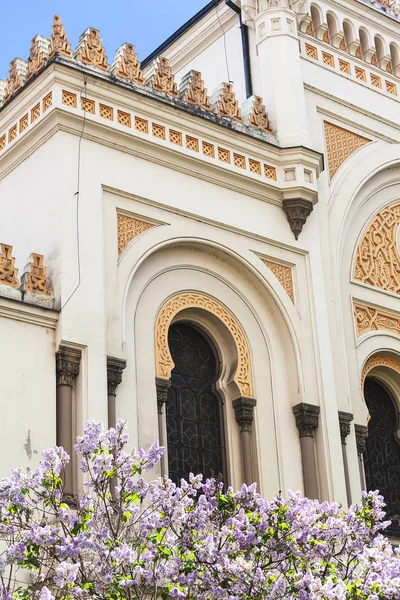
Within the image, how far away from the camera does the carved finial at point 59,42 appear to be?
12.9 m

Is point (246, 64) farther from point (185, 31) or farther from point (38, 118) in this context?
point (38, 118)

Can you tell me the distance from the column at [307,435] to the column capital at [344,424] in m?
0.53

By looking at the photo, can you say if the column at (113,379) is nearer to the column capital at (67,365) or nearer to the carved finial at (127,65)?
the column capital at (67,365)

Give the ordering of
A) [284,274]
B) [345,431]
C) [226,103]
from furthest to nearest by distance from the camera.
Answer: [226,103]
[284,274]
[345,431]

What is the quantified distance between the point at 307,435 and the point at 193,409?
4.41 feet

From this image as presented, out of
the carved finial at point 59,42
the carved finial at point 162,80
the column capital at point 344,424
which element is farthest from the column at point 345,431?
the carved finial at point 59,42

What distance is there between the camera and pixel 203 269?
526 inches

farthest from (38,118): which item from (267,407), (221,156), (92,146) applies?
(267,407)

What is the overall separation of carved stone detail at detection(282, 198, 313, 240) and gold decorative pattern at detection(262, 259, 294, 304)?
0.49m

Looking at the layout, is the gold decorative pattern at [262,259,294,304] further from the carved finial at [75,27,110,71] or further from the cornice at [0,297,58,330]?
the cornice at [0,297,58,330]

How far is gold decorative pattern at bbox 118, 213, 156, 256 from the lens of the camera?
12.5 meters

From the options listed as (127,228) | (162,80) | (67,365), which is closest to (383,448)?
(127,228)

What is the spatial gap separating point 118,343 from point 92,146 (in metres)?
2.34

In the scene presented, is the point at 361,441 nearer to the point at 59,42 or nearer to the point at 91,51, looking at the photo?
the point at 91,51
